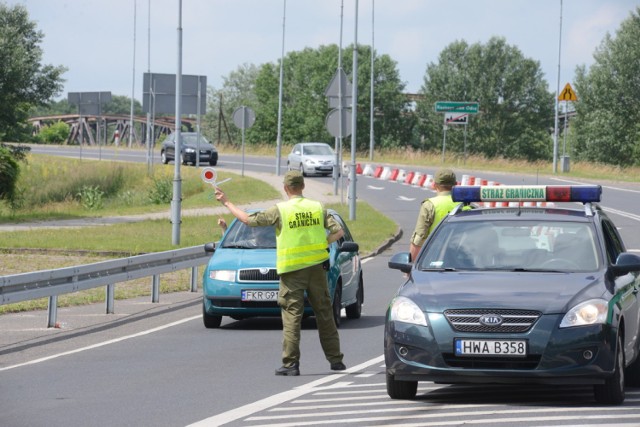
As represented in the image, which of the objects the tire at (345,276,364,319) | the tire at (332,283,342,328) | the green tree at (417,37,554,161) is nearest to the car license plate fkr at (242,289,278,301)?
the tire at (332,283,342,328)

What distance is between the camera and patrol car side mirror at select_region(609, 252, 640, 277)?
9.88 meters

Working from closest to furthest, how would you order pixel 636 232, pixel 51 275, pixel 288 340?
pixel 288 340
pixel 51 275
pixel 636 232

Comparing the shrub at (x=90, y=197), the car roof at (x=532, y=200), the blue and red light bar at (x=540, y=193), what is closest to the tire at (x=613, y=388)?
the car roof at (x=532, y=200)

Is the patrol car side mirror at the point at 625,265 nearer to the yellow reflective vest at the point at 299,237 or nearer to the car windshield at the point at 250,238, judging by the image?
the yellow reflective vest at the point at 299,237

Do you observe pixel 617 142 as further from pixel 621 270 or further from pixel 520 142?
pixel 621 270

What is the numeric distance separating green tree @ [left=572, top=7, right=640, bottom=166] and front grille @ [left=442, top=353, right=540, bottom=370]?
277 ft

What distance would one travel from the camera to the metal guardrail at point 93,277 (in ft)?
50.8

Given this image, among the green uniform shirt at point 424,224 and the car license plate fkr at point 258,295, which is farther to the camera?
the car license plate fkr at point 258,295

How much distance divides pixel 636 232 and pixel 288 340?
24.1 metres

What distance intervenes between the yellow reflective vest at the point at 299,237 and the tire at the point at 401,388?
1.89 metres

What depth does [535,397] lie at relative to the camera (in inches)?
393

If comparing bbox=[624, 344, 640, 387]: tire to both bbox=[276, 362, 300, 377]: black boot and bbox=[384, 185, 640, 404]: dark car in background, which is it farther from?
bbox=[276, 362, 300, 377]: black boot

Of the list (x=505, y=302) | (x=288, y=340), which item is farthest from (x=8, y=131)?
(x=505, y=302)

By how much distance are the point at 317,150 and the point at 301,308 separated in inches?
1990
